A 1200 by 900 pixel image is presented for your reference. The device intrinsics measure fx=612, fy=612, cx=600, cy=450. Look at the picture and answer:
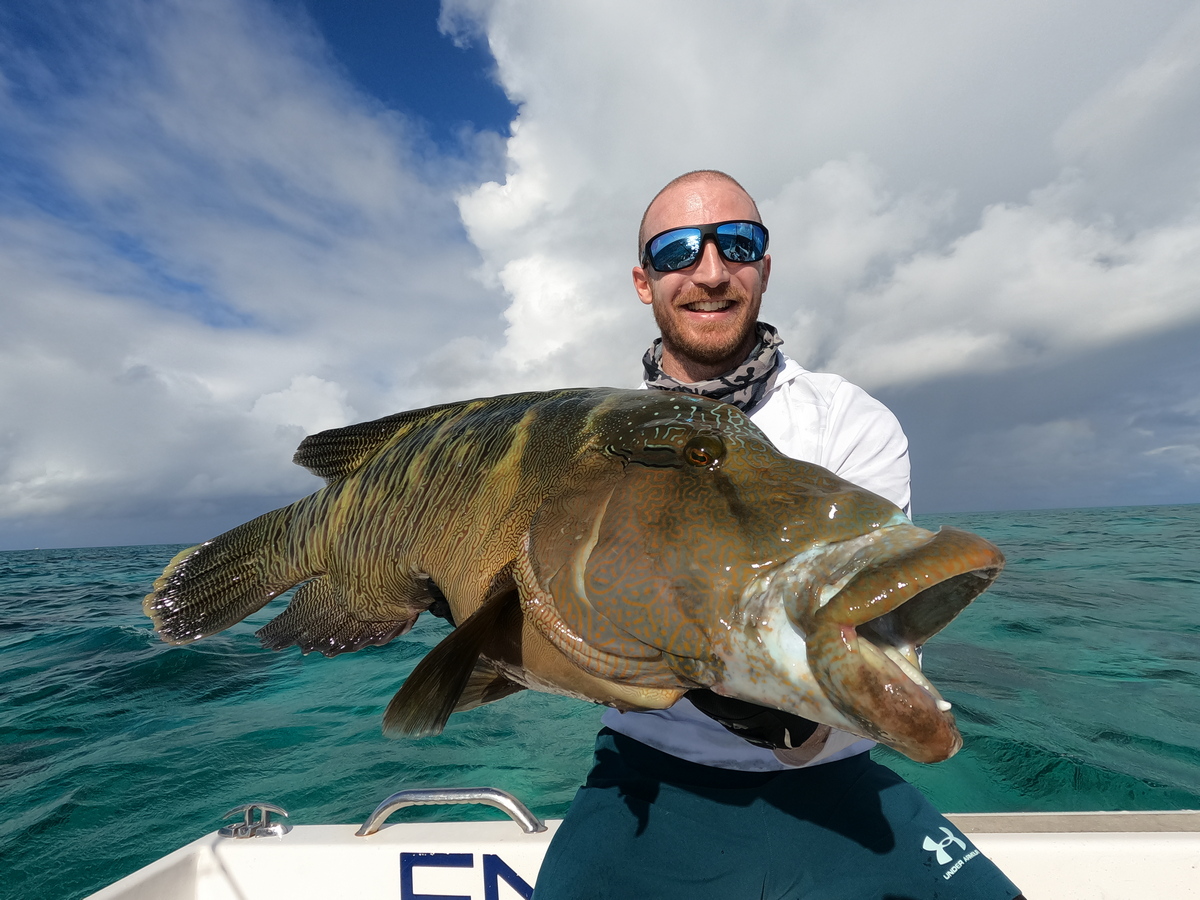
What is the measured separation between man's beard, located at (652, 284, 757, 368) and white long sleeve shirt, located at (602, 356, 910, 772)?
0.27m

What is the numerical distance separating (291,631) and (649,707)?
166 centimetres

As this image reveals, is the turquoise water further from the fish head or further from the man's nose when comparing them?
the fish head

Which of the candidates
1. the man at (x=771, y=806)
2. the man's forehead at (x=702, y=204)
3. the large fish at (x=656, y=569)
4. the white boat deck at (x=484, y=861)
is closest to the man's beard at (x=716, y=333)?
the man at (x=771, y=806)

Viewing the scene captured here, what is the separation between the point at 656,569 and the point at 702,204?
236cm

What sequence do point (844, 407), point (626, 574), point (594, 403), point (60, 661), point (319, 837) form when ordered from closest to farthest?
point (626, 574)
point (594, 403)
point (844, 407)
point (319, 837)
point (60, 661)

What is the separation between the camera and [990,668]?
919 centimetres

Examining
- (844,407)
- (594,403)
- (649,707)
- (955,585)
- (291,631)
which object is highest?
(844,407)

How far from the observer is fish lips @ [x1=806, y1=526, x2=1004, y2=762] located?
979 millimetres

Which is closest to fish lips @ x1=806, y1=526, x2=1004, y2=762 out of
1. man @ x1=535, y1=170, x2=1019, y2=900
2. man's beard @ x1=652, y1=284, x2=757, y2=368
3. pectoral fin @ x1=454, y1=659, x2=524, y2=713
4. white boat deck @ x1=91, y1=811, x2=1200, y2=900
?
man @ x1=535, y1=170, x2=1019, y2=900

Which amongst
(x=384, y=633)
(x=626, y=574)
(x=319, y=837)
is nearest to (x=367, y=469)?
(x=384, y=633)

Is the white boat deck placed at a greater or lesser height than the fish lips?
lesser

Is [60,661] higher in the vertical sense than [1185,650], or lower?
higher

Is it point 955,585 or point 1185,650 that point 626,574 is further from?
point 1185,650

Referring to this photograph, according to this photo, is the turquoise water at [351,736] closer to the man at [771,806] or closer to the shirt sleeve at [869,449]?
the man at [771,806]
